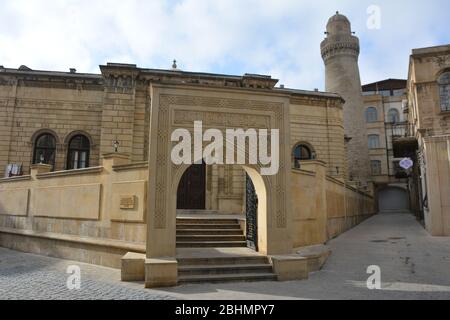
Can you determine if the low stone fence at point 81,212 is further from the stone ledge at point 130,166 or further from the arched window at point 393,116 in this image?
the arched window at point 393,116

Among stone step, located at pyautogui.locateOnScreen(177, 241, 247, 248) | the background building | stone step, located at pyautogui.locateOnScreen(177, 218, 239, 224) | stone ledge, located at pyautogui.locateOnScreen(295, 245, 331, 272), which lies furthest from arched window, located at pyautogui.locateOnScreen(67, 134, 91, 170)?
the background building

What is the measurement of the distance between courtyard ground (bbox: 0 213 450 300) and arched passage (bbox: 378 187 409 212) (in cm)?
3779

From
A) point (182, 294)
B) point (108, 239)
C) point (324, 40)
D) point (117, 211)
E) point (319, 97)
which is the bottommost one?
point (182, 294)

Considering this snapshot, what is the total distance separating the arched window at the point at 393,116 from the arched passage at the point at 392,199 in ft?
28.9

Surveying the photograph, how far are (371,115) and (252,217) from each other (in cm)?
4031

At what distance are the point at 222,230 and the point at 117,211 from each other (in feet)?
9.95

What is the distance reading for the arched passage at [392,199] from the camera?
44188 millimetres

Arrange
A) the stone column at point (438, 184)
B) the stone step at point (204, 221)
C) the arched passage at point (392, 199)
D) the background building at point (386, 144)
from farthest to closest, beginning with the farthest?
the arched passage at point (392, 199) → the background building at point (386, 144) → the stone column at point (438, 184) → the stone step at point (204, 221)

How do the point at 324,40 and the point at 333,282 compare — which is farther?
the point at 324,40

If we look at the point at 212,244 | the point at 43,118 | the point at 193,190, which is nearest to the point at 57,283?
the point at 212,244

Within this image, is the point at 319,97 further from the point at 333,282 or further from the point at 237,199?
the point at 333,282

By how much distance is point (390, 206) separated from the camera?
44.5 metres

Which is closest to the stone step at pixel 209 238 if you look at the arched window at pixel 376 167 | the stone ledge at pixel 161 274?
the stone ledge at pixel 161 274

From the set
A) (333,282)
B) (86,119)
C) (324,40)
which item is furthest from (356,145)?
(333,282)
